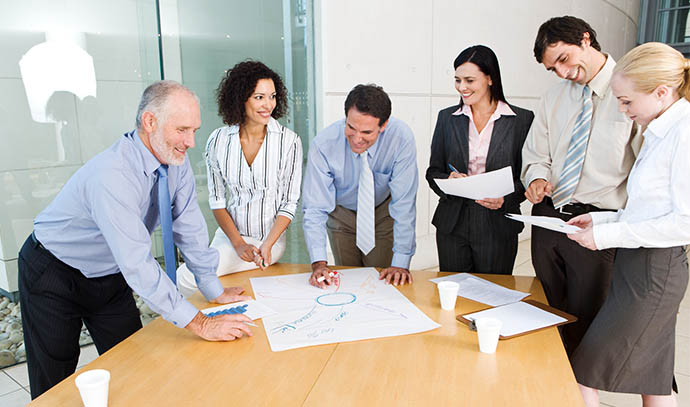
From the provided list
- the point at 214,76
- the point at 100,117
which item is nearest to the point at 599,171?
the point at 214,76

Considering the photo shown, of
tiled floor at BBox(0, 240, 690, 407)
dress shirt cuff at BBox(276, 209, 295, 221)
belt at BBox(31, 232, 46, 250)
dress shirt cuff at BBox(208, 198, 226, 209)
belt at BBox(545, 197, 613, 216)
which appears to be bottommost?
tiled floor at BBox(0, 240, 690, 407)

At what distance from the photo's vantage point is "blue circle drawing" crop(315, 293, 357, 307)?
1.78 m

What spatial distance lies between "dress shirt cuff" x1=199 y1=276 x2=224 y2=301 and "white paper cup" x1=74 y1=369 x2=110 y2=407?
2.26 feet

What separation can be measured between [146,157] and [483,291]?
4.43 feet

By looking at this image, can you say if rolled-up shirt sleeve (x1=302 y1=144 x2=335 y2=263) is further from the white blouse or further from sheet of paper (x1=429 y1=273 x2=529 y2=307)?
the white blouse

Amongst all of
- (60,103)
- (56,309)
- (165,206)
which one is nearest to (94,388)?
(165,206)

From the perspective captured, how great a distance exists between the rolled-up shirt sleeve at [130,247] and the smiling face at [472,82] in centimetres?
149

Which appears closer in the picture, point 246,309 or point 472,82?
point 246,309

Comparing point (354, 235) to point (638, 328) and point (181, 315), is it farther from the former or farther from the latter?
point (638, 328)

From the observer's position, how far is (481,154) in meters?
2.29

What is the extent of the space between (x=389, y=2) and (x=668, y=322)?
332 centimetres

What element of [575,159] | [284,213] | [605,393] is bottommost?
[605,393]

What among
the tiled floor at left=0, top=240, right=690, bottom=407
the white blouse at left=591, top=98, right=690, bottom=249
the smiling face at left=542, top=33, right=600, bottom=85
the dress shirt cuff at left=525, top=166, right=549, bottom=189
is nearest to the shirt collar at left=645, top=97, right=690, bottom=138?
the white blouse at left=591, top=98, right=690, bottom=249

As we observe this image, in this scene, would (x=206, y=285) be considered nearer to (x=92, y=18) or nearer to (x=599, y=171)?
(x=599, y=171)
